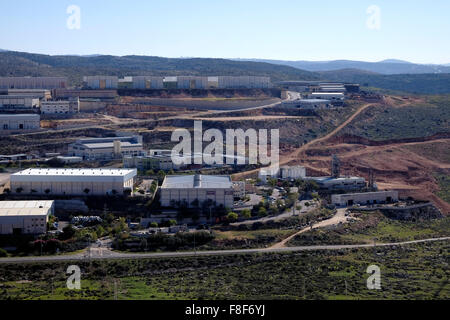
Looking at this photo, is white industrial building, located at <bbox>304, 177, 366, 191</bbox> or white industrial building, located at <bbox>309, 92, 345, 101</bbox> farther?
white industrial building, located at <bbox>309, 92, 345, 101</bbox>

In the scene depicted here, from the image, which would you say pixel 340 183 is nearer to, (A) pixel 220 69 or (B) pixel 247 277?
(B) pixel 247 277

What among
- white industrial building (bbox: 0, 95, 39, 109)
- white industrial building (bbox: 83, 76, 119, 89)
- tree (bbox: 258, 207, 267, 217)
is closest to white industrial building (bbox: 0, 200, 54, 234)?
tree (bbox: 258, 207, 267, 217)

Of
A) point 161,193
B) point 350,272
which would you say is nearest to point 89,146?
point 161,193

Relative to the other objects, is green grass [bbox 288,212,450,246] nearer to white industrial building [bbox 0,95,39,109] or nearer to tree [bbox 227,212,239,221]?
tree [bbox 227,212,239,221]

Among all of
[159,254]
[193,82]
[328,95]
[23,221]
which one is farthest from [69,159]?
[328,95]

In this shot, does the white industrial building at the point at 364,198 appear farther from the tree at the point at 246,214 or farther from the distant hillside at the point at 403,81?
the distant hillside at the point at 403,81

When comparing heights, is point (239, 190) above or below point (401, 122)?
below
